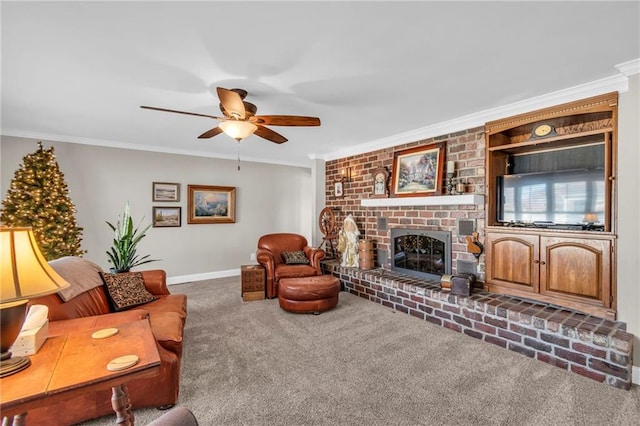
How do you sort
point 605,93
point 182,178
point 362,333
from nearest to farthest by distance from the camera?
point 605,93 < point 362,333 < point 182,178

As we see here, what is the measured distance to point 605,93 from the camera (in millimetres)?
2469

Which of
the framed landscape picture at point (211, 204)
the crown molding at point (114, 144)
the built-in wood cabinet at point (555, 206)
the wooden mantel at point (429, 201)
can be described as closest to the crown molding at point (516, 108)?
the built-in wood cabinet at point (555, 206)

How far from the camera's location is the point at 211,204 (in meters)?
5.54

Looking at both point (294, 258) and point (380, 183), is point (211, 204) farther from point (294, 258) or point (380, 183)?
point (380, 183)

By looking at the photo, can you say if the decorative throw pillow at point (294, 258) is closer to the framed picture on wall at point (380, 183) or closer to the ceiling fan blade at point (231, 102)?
the framed picture on wall at point (380, 183)

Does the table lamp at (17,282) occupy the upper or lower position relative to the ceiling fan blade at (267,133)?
lower

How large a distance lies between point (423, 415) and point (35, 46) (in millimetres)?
3497

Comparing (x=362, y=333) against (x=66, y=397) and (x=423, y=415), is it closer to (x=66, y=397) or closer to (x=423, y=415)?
Answer: (x=423, y=415)

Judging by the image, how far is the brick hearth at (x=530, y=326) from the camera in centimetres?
218

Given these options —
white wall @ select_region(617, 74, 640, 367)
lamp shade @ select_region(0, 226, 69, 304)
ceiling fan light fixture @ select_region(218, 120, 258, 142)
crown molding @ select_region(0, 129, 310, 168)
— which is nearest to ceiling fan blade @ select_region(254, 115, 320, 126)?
ceiling fan light fixture @ select_region(218, 120, 258, 142)

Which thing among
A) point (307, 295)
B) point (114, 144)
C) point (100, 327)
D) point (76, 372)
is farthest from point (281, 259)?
point (76, 372)

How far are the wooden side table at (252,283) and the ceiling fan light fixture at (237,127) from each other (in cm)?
223

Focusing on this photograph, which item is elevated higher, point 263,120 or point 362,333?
point 263,120

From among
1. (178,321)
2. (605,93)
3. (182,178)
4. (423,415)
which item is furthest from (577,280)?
(182,178)
